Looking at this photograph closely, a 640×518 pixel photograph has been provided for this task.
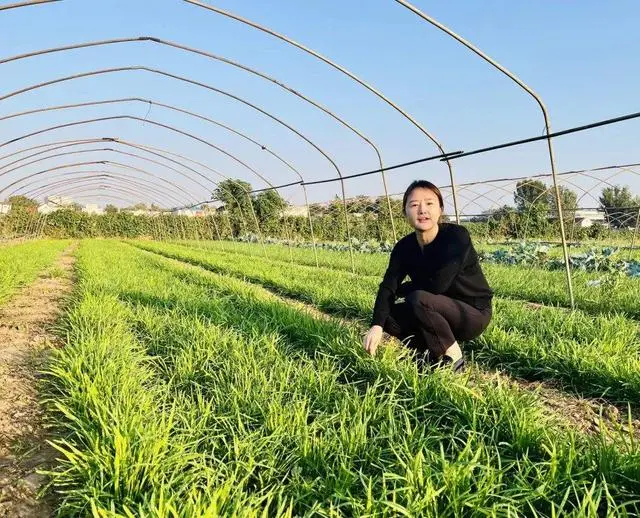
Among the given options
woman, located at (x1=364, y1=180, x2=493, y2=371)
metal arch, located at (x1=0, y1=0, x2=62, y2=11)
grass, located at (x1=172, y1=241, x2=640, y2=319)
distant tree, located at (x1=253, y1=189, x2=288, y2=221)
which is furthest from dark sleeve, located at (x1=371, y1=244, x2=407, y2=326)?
distant tree, located at (x1=253, y1=189, x2=288, y2=221)

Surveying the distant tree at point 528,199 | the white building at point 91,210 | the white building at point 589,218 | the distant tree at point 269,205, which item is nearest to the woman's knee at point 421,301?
the distant tree at point 528,199

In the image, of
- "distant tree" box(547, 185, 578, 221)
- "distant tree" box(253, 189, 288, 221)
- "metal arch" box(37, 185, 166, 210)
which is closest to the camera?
"distant tree" box(547, 185, 578, 221)

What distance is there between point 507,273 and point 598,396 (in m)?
5.32

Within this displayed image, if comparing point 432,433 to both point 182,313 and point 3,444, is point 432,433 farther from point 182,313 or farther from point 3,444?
point 182,313

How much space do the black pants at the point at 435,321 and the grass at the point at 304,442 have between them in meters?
0.26

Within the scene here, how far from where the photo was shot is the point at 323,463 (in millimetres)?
1981

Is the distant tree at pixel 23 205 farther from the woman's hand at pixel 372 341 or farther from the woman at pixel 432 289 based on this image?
the woman's hand at pixel 372 341

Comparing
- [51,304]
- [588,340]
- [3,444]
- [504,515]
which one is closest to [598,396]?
[588,340]

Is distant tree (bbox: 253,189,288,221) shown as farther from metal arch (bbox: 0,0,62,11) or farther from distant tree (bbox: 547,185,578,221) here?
metal arch (bbox: 0,0,62,11)

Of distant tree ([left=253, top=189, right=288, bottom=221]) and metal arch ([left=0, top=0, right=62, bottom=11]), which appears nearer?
metal arch ([left=0, top=0, right=62, bottom=11])

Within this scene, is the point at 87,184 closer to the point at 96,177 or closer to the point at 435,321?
the point at 96,177

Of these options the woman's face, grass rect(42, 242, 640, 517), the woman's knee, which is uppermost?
the woman's face

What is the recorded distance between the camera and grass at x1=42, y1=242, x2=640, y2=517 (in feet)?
5.60

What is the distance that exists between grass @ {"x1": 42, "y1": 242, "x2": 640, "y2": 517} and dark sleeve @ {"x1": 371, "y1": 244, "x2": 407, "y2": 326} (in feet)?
0.79
